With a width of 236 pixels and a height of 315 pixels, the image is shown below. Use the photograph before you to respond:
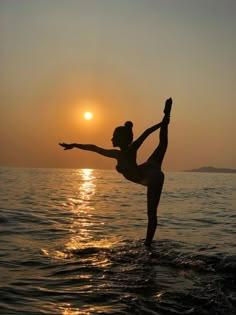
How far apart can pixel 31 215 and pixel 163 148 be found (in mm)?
11025

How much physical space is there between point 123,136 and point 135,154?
60 centimetres

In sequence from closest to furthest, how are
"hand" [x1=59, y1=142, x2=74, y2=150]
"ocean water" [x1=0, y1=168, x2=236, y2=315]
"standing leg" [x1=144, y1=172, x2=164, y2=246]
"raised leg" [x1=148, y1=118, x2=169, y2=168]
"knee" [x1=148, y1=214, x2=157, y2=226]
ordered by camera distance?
"ocean water" [x1=0, y1=168, x2=236, y2=315], "hand" [x1=59, y1=142, x2=74, y2=150], "raised leg" [x1=148, y1=118, x2=169, y2=168], "standing leg" [x1=144, y1=172, x2=164, y2=246], "knee" [x1=148, y1=214, x2=157, y2=226]

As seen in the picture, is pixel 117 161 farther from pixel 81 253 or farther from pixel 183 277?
pixel 183 277

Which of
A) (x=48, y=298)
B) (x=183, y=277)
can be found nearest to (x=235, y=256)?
(x=183, y=277)

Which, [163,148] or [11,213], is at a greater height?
[163,148]

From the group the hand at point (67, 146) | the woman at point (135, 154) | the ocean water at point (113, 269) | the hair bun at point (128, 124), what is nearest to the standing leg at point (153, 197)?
the woman at point (135, 154)

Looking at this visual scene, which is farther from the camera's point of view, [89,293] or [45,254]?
[45,254]

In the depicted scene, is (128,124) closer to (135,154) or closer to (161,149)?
(135,154)

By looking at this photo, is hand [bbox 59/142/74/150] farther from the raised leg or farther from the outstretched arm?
the raised leg

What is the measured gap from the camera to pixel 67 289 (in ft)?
26.2

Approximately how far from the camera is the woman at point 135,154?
10.9 m

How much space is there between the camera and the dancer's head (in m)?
10.9

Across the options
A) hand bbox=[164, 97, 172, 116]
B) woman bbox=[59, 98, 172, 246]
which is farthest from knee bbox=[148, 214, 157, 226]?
hand bbox=[164, 97, 172, 116]

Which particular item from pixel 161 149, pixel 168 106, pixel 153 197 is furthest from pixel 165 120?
pixel 153 197
